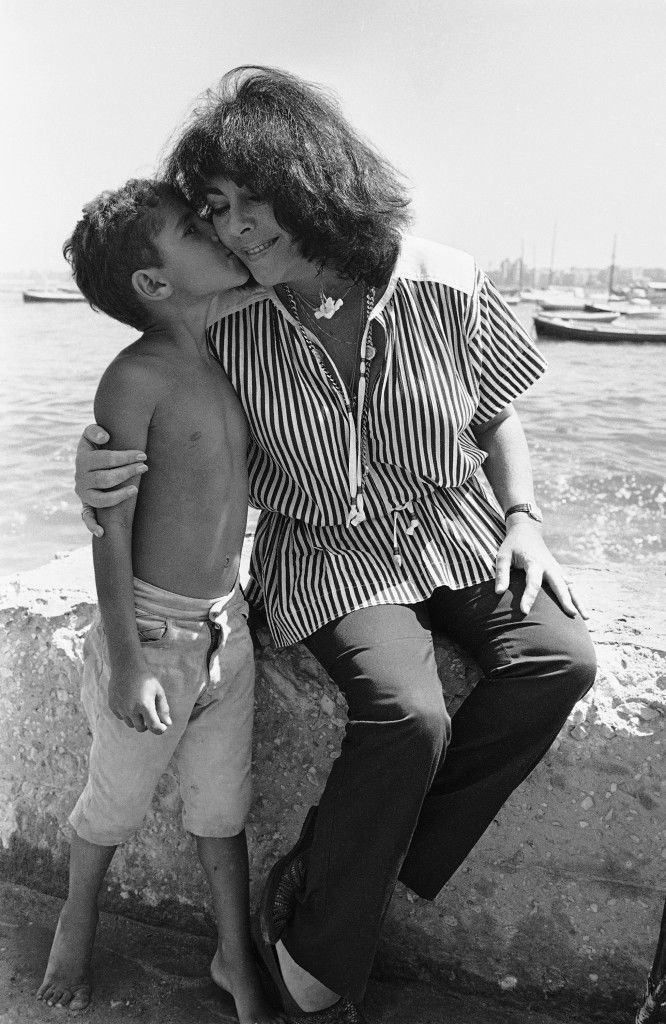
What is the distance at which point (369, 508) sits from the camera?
73.3 inches

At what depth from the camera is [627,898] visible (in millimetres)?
1764

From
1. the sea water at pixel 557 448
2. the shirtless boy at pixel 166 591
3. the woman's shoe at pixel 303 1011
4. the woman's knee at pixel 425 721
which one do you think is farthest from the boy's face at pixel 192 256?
the sea water at pixel 557 448

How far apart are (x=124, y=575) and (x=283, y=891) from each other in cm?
63

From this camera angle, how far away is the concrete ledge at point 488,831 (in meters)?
1.75

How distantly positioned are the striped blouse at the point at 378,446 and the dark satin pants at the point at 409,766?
0.14 meters

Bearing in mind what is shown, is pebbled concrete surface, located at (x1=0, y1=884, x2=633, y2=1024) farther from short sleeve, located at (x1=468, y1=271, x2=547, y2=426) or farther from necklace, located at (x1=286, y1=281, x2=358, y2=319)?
necklace, located at (x1=286, y1=281, x2=358, y2=319)

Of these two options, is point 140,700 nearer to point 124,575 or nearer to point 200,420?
point 124,575

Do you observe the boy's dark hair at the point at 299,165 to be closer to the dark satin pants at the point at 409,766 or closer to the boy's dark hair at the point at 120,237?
the boy's dark hair at the point at 120,237

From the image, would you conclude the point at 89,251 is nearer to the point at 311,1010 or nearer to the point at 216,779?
the point at 216,779

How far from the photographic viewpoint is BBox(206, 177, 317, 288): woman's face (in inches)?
68.1

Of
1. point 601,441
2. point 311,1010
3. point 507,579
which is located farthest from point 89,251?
point 601,441

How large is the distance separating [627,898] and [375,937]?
0.48 meters

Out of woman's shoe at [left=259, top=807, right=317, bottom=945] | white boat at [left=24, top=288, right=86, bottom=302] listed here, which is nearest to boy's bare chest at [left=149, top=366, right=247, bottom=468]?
woman's shoe at [left=259, top=807, right=317, bottom=945]

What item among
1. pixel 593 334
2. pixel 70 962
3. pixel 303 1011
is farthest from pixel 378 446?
pixel 593 334
